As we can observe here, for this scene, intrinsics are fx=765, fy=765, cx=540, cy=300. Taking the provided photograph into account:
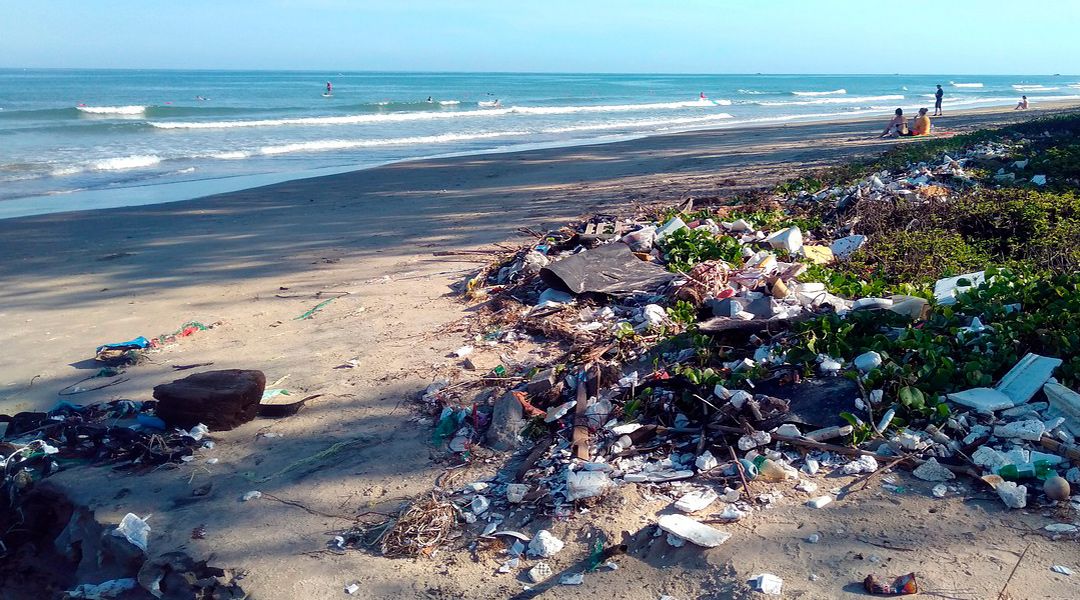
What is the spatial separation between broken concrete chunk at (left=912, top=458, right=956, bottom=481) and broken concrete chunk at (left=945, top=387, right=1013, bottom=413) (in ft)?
1.21

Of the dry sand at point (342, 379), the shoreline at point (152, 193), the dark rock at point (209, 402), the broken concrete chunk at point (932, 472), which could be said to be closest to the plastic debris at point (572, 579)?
the dry sand at point (342, 379)

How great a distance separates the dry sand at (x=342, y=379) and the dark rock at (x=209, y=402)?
0.11 metres

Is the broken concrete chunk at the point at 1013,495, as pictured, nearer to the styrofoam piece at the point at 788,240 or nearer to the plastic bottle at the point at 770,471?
the plastic bottle at the point at 770,471

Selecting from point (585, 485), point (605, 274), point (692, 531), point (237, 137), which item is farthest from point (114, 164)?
point (692, 531)

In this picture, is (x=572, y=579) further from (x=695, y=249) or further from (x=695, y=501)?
(x=695, y=249)

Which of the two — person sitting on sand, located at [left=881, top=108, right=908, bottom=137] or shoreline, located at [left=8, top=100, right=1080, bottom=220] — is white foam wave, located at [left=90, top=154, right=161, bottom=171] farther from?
person sitting on sand, located at [left=881, top=108, right=908, bottom=137]

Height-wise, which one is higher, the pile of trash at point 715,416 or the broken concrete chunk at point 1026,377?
the broken concrete chunk at point 1026,377

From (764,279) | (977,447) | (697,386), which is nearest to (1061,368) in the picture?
(977,447)

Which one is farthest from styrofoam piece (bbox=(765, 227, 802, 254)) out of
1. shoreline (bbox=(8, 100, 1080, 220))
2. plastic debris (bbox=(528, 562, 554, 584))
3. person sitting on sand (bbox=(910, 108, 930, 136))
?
person sitting on sand (bbox=(910, 108, 930, 136))

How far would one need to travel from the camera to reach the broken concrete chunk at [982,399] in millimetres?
3113

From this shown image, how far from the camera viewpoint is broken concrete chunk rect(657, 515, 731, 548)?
2643 millimetres

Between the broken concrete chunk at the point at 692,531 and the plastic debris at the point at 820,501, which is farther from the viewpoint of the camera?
the plastic debris at the point at 820,501

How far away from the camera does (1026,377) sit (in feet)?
10.6

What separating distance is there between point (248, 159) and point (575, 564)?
16.9m
